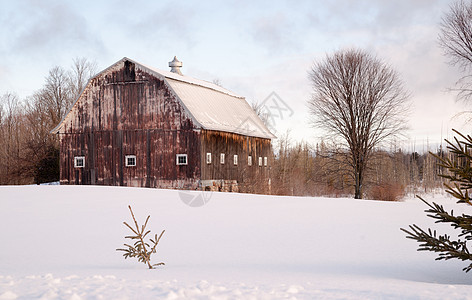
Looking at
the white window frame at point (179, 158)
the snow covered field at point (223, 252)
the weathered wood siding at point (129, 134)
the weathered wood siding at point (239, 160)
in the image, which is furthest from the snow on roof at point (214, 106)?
the snow covered field at point (223, 252)

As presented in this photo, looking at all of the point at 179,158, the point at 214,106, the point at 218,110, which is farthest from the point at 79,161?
the point at 218,110

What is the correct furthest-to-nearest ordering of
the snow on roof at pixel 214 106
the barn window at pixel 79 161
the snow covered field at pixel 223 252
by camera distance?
the barn window at pixel 79 161, the snow on roof at pixel 214 106, the snow covered field at pixel 223 252

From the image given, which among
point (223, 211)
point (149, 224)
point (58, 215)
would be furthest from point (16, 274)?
point (223, 211)

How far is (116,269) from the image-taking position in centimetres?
717

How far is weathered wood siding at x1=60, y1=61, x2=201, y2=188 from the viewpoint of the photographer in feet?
73.2

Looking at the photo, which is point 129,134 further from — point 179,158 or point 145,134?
point 179,158

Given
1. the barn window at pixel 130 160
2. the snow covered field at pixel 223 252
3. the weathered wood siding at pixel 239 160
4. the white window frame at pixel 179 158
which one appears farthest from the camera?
the barn window at pixel 130 160

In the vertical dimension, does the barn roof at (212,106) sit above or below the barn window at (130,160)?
above

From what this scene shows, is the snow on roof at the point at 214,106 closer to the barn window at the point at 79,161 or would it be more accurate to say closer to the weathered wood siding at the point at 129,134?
the weathered wood siding at the point at 129,134

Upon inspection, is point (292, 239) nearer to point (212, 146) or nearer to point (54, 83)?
point (212, 146)

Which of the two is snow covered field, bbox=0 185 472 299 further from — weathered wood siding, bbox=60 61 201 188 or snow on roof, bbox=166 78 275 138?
snow on roof, bbox=166 78 275 138

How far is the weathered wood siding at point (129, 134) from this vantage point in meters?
22.3

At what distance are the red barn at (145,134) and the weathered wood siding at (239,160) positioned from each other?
0.18ft

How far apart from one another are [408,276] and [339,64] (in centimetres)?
2055
